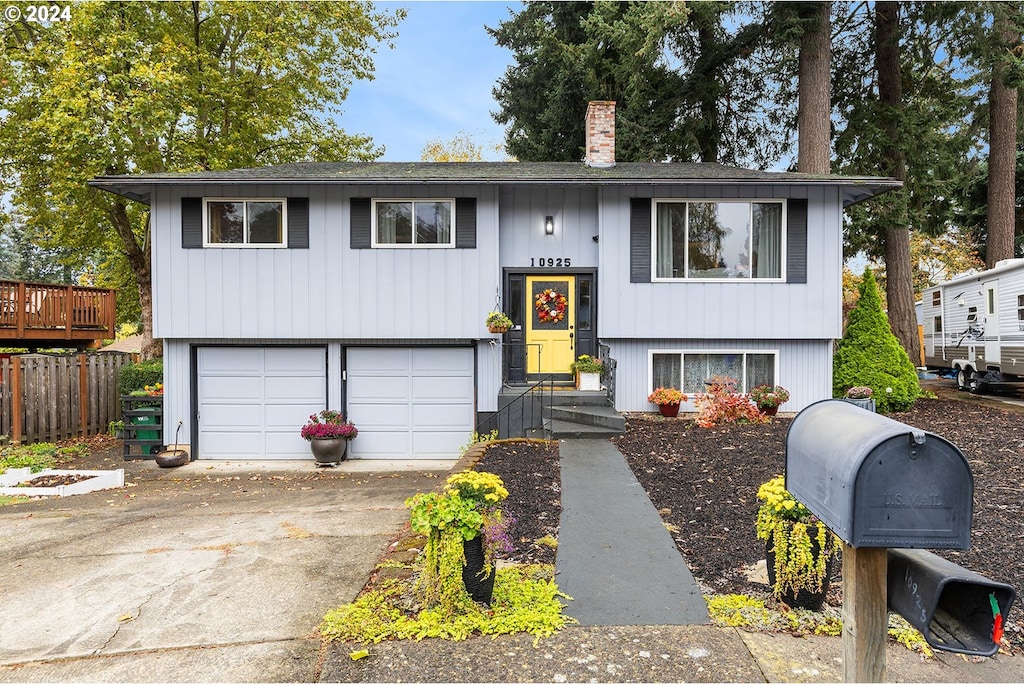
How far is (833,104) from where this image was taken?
17062mm

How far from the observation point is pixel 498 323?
10133 millimetres

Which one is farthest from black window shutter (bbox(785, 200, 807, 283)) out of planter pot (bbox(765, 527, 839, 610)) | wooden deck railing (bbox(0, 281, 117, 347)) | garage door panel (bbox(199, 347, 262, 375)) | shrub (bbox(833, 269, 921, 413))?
wooden deck railing (bbox(0, 281, 117, 347))

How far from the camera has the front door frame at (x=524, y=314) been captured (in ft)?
36.3

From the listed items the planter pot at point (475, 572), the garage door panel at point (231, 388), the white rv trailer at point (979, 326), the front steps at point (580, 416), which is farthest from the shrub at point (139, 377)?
the white rv trailer at point (979, 326)

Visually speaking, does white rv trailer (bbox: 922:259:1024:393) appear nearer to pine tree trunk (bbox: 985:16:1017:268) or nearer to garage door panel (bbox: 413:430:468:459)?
pine tree trunk (bbox: 985:16:1017:268)

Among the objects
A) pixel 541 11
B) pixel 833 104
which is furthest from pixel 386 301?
pixel 833 104

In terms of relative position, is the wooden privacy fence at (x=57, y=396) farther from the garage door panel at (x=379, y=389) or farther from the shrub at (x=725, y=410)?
the shrub at (x=725, y=410)

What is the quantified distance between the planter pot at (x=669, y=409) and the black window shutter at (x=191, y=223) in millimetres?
9202

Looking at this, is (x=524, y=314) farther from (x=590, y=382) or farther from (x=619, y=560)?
(x=619, y=560)

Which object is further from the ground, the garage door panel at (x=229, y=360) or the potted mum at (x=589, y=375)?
the garage door panel at (x=229, y=360)

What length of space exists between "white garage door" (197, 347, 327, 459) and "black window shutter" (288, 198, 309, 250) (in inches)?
79.3

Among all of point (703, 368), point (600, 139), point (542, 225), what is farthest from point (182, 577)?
point (600, 139)

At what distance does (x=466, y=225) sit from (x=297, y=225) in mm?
3233

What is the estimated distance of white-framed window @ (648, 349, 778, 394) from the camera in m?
10.7
